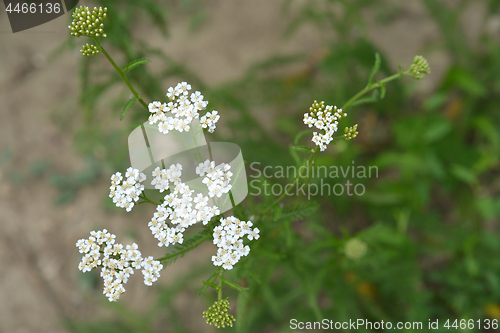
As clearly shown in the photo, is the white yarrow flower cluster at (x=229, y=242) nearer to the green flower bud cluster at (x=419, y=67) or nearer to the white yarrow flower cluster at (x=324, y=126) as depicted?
the white yarrow flower cluster at (x=324, y=126)

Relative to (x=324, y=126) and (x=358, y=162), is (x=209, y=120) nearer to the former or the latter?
(x=324, y=126)

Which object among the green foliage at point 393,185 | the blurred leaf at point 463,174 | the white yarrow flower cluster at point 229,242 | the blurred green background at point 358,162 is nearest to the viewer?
the white yarrow flower cluster at point 229,242

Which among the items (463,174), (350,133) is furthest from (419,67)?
(463,174)

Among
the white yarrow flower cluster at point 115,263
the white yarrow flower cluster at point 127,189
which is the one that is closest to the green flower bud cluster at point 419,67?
the white yarrow flower cluster at point 127,189

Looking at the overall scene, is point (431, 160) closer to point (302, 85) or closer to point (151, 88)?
point (302, 85)

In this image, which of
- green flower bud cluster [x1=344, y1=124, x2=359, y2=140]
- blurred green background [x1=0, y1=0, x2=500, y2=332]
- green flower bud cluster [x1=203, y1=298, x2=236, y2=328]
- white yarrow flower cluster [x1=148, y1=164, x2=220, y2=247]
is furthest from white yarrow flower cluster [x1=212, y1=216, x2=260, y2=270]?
blurred green background [x1=0, y1=0, x2=500, y2=332]

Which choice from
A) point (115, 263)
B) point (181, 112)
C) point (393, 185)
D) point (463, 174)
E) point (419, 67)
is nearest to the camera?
point (115, 263)

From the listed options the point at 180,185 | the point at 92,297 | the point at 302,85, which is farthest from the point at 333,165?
the point at 92,297
